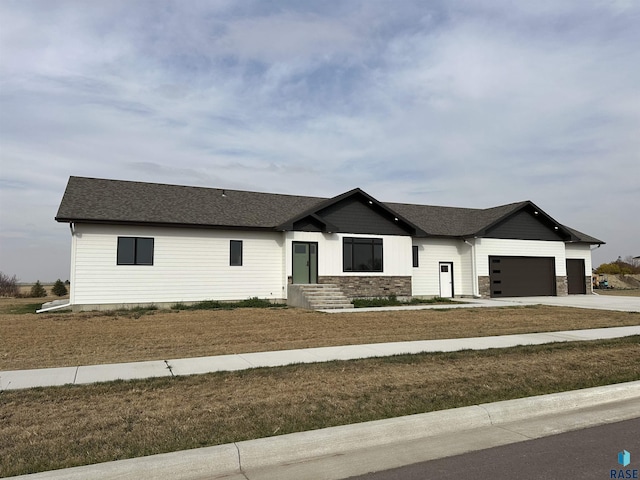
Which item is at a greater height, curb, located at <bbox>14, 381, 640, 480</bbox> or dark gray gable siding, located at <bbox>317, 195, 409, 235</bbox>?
dark gray gable siding, located at <bbox>317, 195, 409, 235</bbox>

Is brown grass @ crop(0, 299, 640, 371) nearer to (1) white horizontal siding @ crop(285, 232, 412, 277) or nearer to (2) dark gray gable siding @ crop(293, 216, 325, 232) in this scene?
(1) white horizontal siding @ crop(285, 232, 412, 277)

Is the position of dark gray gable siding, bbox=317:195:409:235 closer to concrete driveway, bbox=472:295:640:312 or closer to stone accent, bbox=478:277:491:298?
stone accent, bbox=478:277:491:298

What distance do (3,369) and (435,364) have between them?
7193 millimetres

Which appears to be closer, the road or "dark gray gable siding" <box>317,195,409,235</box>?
the road

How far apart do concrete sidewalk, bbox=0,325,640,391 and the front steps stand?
872cm

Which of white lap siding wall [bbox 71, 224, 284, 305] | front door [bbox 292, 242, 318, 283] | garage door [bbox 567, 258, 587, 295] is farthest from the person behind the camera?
garage door [bbox 567, 258, 587, 295]

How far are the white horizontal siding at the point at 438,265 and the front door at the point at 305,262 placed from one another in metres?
6.10

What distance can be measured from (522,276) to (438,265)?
17.0 feet

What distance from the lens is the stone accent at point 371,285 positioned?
22.2 metres

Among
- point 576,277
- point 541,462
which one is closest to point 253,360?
point 541,462

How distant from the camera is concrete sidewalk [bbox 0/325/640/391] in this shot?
7344mm

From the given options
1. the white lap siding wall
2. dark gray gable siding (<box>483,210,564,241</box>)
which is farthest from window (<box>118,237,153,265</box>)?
dark gray gable siding (<box>483,210,564,241</box>)

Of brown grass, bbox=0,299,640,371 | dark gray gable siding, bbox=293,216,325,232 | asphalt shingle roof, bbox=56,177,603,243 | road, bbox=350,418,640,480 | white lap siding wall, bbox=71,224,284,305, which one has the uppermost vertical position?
asphalt shingle roof, bbox=56,177,603,243

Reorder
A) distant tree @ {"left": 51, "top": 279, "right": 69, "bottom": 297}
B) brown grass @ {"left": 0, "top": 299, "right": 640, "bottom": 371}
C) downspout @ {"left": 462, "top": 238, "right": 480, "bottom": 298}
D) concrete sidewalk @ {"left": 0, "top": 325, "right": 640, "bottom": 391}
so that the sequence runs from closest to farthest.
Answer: concrete sidewalk @ {"left": 0, "top": 325, "right": 640, "bottom": 391}
brown grass @ {"left": 0, "top": 299, "right": 640, "bottom": 371}
downspout @ {"left": 462, "top": 238, "right": 480, "bottom": 298}
distant tree @ {"left": 51, "top": 279, "right": 69, "bottom": 297}
